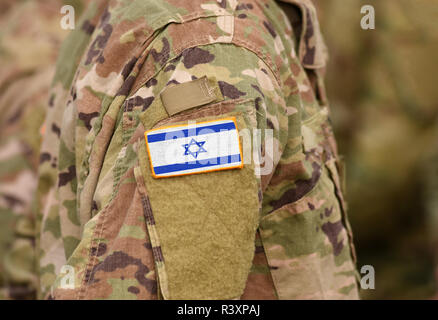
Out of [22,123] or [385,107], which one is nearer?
[22,123]

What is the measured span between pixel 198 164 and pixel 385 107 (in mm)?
2317

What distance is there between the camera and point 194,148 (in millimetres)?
721

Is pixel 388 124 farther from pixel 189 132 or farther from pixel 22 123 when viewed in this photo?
pixel 189 132

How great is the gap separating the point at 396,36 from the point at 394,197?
0.87 m

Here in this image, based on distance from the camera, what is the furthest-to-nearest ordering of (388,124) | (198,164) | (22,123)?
(388,124), (22,123), (198,164)

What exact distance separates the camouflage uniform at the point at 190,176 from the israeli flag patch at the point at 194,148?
0.01m

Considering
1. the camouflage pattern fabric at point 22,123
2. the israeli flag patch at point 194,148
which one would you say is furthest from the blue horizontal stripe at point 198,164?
the camouflage pattern fabric at point 22,123

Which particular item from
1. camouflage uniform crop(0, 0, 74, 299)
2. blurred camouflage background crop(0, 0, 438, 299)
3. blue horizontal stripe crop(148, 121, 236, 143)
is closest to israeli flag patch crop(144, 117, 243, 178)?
blue horizontal stripe crop(148, 121, 236, 143)

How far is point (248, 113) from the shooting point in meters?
0.74

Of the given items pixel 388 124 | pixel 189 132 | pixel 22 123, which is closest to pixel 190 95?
pixel 189 132

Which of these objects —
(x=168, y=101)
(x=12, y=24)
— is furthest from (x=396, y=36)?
(x=168, y=101)

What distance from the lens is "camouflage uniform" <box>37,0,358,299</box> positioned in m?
0.72

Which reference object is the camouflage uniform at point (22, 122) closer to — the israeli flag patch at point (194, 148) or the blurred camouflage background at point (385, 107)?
the israeli flag patch at point (194, 148)

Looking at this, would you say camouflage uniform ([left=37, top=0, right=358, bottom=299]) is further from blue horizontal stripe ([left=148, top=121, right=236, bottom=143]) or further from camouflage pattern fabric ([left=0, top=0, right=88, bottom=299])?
camouflage pattern fabric ([left=0, top=0, right=88, bottom=299])
